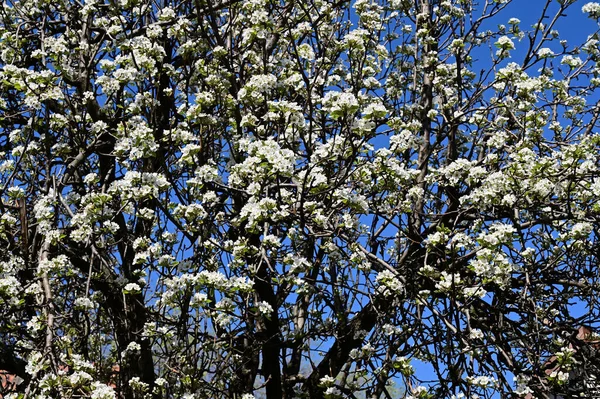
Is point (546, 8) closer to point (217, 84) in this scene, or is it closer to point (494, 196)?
point (494, 196)

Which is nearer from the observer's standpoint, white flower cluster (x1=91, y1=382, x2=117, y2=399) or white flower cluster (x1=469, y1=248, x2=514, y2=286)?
white flower cluster (x1=91, y1=382, x2=117, y2=399)

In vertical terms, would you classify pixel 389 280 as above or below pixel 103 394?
above

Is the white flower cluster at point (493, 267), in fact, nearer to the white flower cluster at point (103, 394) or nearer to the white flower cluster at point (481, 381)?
the white flower cluster at point (481, 381)

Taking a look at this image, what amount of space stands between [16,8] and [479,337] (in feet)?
15.6

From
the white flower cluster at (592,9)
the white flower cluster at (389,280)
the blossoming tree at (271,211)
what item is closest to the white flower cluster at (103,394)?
the blossoming tree at (271,211)

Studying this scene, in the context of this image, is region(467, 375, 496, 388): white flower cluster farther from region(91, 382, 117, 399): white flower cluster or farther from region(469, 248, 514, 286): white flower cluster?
region(91, 382, 117, 399): white flower cluster

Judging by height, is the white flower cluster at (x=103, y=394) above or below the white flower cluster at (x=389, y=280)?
below

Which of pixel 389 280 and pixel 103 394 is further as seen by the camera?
pixel 389 280

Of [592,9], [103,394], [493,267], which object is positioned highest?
[592,9]

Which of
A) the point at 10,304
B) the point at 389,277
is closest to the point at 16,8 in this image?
the point at 10,304

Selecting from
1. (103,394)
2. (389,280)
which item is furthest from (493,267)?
(103,394)

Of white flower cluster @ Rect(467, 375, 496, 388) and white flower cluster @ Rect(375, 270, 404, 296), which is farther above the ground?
white flower cluster @ Rect(375, 270, 404, 296)

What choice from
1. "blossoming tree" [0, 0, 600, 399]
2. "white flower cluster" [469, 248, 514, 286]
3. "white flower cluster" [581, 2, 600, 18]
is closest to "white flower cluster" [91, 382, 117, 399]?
"blossoming tree" [0, 0, 600, 399]

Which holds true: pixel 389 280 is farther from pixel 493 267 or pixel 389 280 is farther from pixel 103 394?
pixel 103 394
